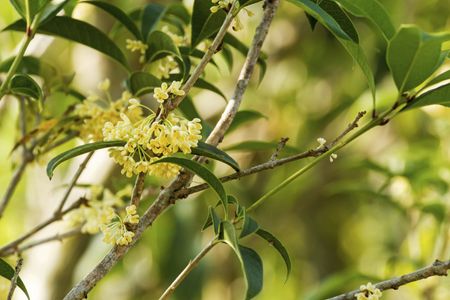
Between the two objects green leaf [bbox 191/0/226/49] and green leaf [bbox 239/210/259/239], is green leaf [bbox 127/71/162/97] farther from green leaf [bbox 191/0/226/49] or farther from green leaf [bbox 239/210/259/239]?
green leaf [bbox 239/210/259/239]

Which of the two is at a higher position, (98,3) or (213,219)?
(98,3)

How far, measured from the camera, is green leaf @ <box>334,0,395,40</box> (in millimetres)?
716

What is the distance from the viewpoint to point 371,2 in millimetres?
721

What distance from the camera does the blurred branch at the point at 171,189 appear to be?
700mm

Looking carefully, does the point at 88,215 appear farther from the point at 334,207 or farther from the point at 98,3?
the point at 334,207

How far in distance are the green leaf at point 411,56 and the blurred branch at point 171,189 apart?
14 centimetres

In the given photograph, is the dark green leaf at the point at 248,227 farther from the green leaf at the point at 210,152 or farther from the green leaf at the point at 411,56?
the green leaf at the point at 411,56

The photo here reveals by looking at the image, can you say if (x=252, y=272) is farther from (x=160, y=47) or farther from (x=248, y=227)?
(x=160, y=47)

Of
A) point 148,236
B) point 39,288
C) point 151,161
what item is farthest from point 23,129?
point 148,236

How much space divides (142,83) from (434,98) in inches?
12.7

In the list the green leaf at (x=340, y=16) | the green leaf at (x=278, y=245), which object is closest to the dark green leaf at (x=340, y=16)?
the green leaf at (x=340, y=16)

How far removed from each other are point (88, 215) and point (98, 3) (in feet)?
0.94

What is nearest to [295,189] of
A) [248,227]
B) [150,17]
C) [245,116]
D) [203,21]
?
[245,116]

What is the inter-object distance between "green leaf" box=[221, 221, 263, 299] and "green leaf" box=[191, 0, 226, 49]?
0.24 meters
